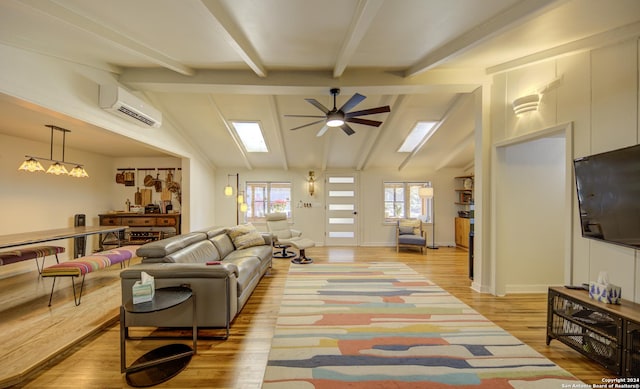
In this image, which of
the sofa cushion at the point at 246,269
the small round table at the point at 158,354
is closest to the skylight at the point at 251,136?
the sofa cushion at the point at 246,269

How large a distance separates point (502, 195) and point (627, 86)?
64.5 inches

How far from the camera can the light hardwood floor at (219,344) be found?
6.07ft

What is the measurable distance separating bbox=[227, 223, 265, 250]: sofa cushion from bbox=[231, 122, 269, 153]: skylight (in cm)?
226

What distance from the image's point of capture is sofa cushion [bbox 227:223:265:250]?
4.33 meters

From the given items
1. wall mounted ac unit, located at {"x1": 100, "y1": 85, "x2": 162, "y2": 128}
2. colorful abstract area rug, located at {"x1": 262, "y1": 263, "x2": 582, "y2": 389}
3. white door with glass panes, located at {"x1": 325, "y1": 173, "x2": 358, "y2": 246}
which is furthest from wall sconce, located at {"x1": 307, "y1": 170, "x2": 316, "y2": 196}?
wall mounted ac unit, located at {"x1": 100, "y1": 85, "x2": 162, "y2": 128}

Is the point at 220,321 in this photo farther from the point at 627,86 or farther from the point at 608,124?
the point at 627,86

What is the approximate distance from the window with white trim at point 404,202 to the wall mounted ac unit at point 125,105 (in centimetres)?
589

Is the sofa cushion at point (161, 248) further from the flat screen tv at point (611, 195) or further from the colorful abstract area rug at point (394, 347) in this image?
the flat screen tv at point (611, 195)

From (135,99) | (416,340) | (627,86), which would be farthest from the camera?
(135,99)

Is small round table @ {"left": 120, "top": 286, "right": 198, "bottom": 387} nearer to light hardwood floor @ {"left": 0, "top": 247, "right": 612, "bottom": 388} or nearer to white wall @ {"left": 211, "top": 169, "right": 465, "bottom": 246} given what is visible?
light hardwood floor @ {"left": 0, "top": 247, "right": 612, "bottom": 388}

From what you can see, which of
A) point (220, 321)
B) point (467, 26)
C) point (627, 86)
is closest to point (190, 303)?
point (220, 321)

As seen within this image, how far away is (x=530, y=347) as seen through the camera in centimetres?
224

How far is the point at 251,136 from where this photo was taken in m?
6.02


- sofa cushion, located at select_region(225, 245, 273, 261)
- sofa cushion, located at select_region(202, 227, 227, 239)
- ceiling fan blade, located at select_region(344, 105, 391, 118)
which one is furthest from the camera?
sofa cushion, located at select_region(202, 227, 227, 239)
